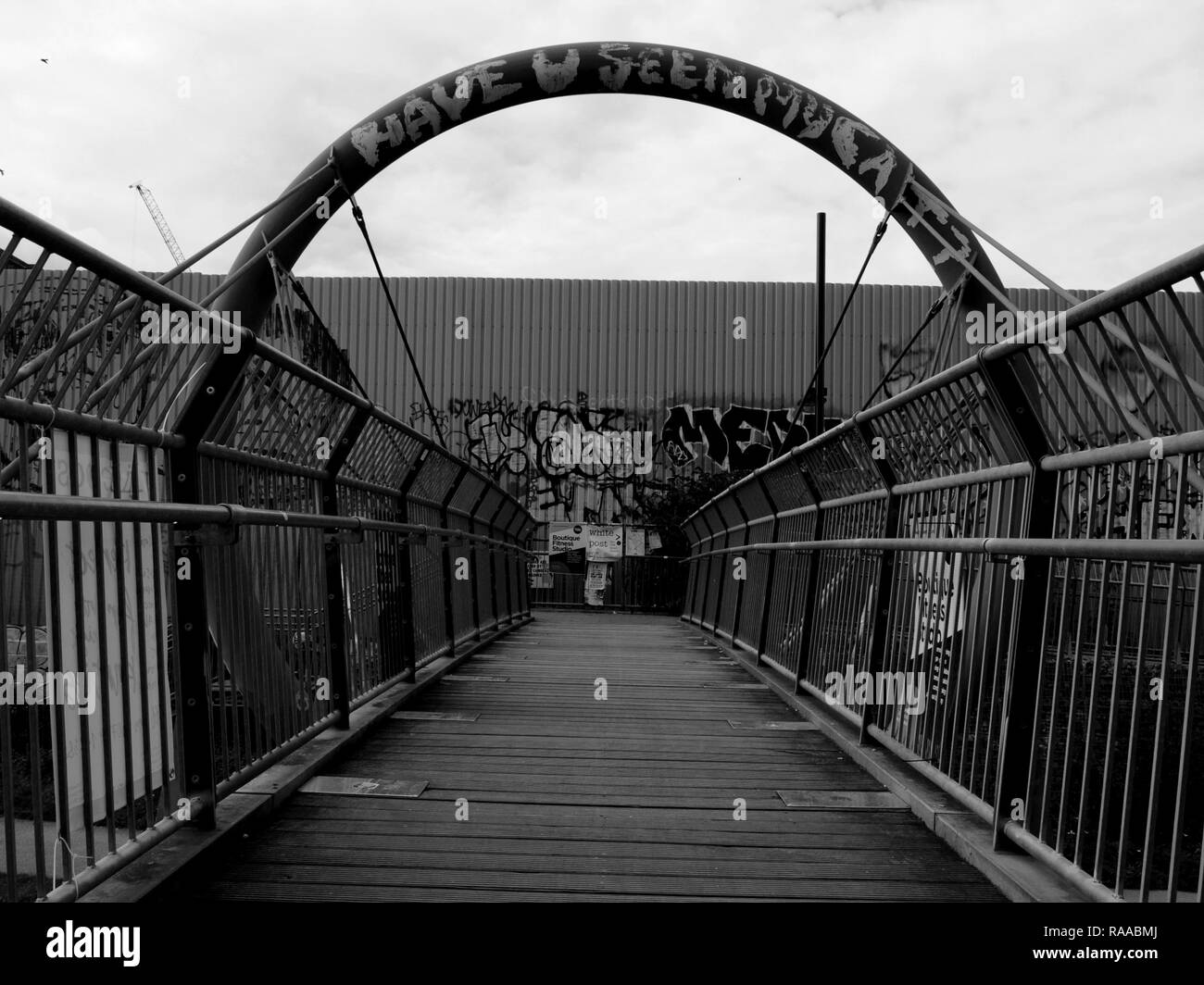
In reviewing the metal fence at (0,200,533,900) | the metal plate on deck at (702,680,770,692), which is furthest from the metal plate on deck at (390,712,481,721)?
the metal plate on deck at (702,680,770,692)

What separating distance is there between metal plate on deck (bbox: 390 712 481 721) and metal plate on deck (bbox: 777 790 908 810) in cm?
219

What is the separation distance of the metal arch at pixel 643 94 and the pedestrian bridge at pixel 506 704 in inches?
196

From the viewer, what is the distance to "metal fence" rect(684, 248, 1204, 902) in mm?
2605

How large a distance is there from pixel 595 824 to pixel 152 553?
179cm

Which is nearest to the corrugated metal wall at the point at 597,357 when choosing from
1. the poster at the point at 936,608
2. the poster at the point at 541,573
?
the poster at the point at 541,573

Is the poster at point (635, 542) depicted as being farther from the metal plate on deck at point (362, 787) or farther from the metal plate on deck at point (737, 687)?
the metal plate on deck at point (362, 787)

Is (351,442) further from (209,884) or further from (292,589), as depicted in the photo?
(209,884)

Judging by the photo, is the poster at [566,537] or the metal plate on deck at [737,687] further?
the poster at [566,537]

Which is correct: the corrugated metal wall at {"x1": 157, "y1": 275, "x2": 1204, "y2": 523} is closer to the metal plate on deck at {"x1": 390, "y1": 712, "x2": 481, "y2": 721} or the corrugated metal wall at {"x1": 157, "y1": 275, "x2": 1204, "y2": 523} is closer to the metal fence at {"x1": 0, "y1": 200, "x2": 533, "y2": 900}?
the metal plate on deck at {"x1": 390, "y1": 712, "x2": 481, "y2": 721}

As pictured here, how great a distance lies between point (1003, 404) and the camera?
11.1ft

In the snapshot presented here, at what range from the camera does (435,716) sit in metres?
6.09

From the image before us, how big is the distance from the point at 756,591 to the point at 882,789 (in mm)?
5238

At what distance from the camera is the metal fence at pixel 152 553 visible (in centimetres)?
249

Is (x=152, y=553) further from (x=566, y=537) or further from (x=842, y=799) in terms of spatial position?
(x=566, y=537)
